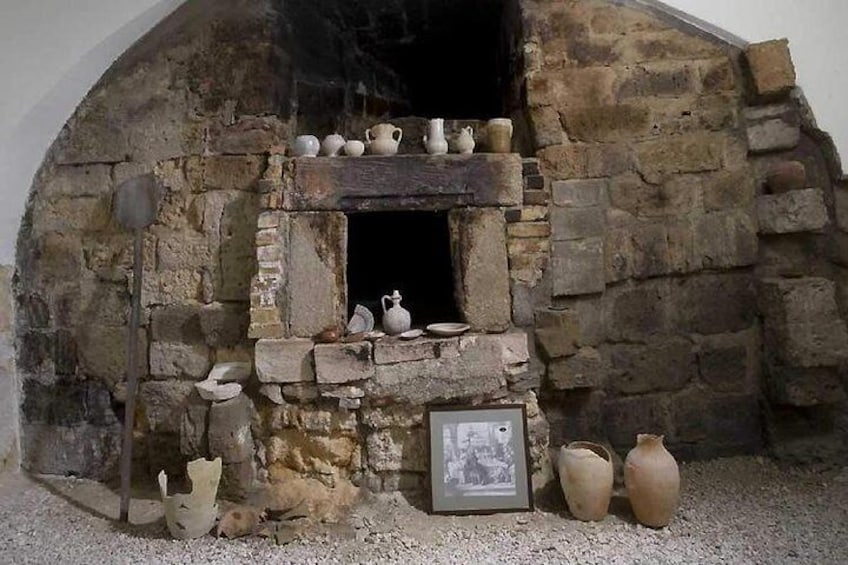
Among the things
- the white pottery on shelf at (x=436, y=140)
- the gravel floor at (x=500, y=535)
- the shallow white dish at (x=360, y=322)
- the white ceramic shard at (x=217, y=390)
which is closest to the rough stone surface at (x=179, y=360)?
the white ceramic shard at (x=217, y=390)

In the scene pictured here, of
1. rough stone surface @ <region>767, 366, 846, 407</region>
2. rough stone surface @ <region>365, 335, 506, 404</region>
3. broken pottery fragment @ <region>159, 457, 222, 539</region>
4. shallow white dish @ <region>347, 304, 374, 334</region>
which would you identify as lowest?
broken pottery fragment @ <region>159, 457, 222, 539</region>

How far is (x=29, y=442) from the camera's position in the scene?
270 centimetres

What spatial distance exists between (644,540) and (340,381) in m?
1.18

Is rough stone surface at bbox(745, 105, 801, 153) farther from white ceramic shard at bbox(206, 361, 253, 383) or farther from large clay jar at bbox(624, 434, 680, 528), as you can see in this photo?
white ceramic shard at bbox(206, 361, 253, 383)

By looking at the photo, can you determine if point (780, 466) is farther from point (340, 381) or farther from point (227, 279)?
point (227, 279)

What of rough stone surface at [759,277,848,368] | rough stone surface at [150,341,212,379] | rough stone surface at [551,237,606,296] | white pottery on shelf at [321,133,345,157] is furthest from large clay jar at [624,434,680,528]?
rough stone surface at [150,341,212,379]

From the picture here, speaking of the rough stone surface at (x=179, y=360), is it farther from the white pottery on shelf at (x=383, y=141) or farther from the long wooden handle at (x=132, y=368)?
the white pottery on shelf at (x=383, y=141)

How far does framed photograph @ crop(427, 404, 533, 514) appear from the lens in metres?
2.24

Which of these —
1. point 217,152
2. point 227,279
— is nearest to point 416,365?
point 227,279

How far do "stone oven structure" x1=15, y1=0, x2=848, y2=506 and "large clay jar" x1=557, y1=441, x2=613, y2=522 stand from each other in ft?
0.70

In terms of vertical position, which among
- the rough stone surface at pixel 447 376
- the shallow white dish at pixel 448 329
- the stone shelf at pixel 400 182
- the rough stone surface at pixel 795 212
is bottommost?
the rough stone surface at pixel 447 376

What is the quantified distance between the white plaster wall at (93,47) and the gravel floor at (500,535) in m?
1.37

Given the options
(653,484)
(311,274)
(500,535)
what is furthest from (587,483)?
(311,274)

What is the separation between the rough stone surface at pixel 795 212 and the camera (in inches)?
97.0
